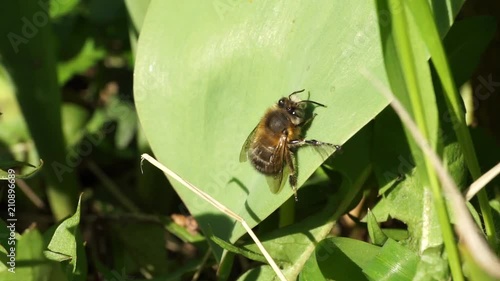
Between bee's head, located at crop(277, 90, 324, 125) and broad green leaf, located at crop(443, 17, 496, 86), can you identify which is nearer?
bee's head, located at crop(277, 90, 324, 125)

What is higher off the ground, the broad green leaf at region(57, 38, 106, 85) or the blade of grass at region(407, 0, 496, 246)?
the blade of grass at region(407, 0, 496, 246)

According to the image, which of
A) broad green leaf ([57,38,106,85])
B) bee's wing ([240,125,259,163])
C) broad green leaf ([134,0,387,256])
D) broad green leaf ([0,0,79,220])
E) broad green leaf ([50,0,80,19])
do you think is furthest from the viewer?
broad green leaf ([57,38,106,85])

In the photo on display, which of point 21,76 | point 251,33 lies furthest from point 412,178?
point 21,76

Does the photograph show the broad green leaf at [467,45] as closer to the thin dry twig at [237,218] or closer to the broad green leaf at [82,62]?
the thin dry twig at [237,218]

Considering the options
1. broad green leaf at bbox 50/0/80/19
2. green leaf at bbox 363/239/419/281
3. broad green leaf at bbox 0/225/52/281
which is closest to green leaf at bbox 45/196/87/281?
broad green leaf at bbox 0/225/52/281

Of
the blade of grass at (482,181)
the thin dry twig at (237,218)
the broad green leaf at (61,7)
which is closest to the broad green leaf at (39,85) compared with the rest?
the broad green leaf at (61,7)

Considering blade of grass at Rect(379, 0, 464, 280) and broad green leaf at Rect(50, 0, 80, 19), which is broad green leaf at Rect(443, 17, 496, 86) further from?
broad green leaf at Rect(50, 0, 80, 19)
